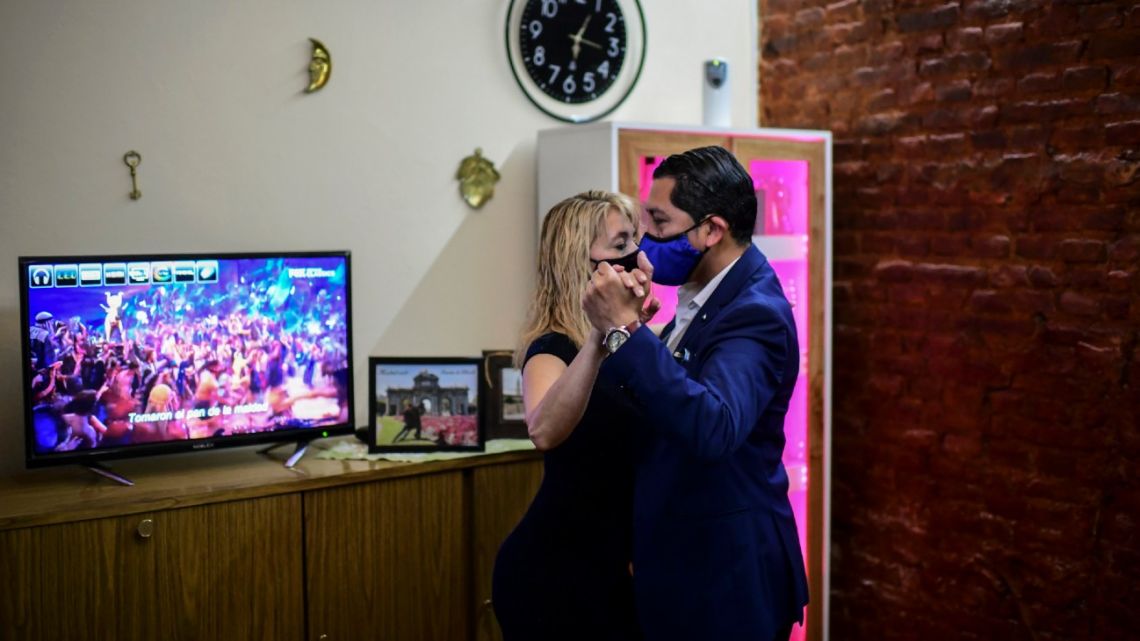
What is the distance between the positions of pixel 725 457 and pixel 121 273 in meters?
1.80

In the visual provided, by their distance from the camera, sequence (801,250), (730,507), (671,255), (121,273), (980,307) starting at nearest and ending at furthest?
1. (730,507)
2. (671,255)
3. (121,273)
4. (980,307)
5. (801,250)

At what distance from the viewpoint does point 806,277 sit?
3.93m

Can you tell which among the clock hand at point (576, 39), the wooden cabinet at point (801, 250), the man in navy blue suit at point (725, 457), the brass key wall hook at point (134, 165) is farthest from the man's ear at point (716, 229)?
the clock hand at point (576, 39)

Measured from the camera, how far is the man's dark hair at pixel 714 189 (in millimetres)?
2092

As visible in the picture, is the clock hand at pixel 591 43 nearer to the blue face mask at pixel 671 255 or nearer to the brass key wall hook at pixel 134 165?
the brass key wall hook at pixel 134 165

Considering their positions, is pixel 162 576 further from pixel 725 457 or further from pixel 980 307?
pixel 980 307

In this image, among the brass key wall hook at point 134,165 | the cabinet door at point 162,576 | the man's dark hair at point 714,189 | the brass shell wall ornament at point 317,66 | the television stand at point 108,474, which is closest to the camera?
the man's dark hair at point 714,189

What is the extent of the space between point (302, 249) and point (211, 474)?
0.78m

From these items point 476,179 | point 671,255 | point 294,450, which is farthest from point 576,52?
point 671,255

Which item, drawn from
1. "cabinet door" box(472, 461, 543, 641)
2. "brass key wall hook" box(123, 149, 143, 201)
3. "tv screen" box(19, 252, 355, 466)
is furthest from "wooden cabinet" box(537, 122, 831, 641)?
"brass key wall hook" box(123, 149, 143, 201)

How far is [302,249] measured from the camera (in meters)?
3.53

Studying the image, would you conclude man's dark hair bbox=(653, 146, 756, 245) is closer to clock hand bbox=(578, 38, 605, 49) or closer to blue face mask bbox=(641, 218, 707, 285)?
blue face mask bbox=(641, 218, 707, 285)

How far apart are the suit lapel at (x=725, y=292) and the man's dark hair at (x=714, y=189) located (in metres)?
0.06

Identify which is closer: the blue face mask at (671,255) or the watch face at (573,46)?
the blue face mask at (671,255)
